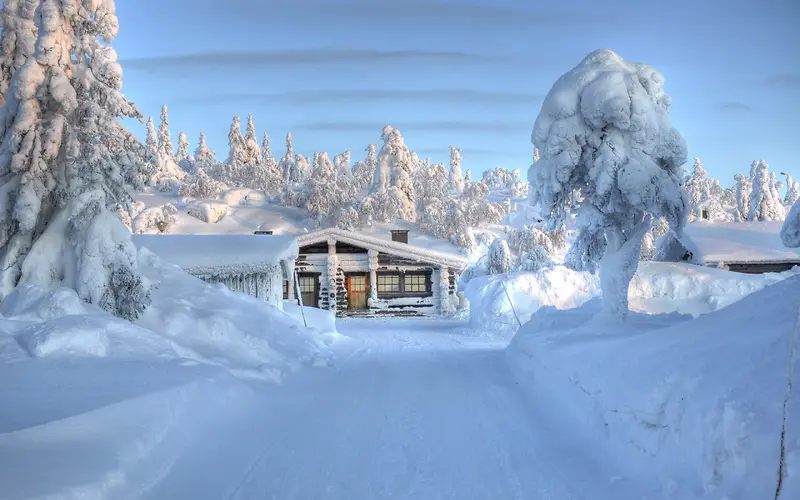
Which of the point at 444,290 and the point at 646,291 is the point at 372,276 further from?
the point at 646,291

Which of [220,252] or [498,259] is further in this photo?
[498,259]

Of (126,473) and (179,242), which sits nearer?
(126,473)

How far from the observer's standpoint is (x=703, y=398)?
5406mm

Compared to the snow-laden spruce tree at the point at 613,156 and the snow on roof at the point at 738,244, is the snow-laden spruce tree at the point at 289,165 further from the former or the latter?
the snow-laden spruce tree at the point at 613,156

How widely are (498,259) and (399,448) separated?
2600 cm

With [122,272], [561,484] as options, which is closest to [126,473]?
[561,484]

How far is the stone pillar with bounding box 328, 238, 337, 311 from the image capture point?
33.8 metres

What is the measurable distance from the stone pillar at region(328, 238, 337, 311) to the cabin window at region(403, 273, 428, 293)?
13.6ft

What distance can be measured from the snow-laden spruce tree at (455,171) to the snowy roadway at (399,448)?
100432mm

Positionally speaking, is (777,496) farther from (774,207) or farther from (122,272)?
(774,207)

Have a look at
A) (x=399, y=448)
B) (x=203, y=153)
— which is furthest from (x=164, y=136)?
(x=399, y=448)

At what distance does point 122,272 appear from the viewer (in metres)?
12.0

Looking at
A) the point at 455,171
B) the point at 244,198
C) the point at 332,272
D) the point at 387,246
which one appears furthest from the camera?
the point at 455,171

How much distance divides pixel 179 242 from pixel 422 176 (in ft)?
209
